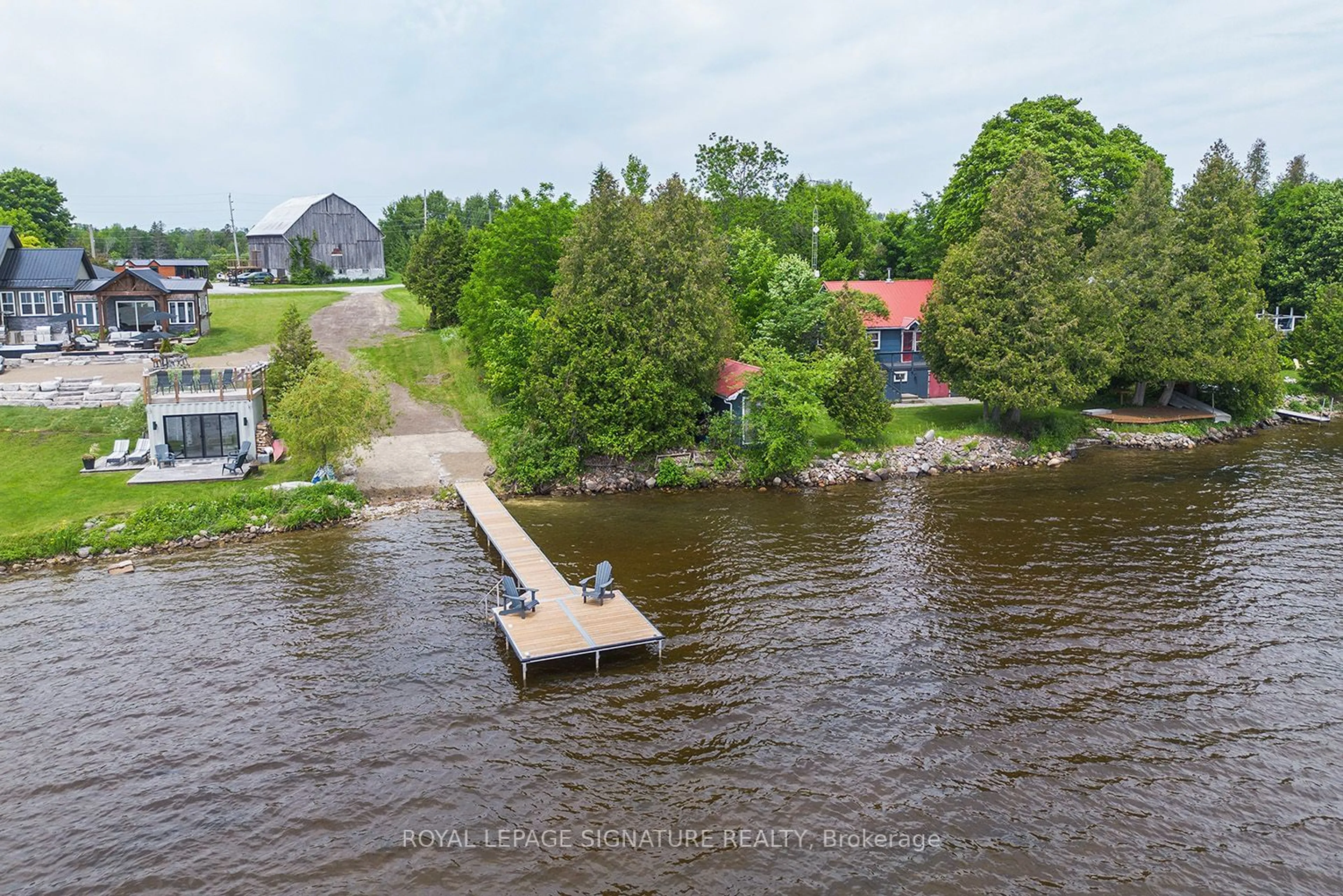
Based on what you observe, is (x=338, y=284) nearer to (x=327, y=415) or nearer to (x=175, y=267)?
(x=175, y=267)

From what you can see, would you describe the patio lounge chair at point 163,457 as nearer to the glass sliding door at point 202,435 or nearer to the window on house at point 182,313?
the glass sliding door at point 202,435

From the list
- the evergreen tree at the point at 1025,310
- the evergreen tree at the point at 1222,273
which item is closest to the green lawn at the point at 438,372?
the evergreen tree at the point at 1025,310

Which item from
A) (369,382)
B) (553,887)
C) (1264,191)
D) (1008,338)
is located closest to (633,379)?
(369,382)

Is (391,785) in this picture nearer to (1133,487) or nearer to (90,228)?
(1133,487)

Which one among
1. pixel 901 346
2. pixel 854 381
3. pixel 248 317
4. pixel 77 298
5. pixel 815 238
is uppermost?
pixel 815 238

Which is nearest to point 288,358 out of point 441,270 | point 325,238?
point 441,270
